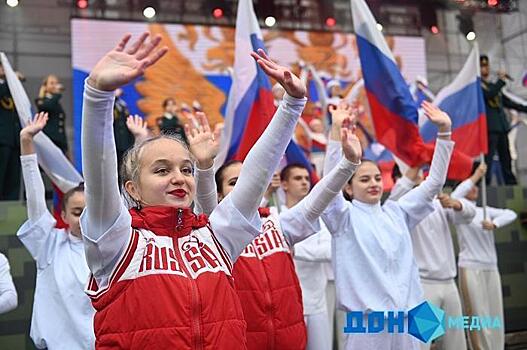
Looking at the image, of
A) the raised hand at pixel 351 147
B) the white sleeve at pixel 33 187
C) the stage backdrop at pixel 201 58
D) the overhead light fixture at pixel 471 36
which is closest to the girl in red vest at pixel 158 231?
the raised hand at pixel 351 147

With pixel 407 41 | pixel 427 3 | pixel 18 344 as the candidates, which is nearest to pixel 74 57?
pixel 18 344

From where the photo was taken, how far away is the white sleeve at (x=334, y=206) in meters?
3.34

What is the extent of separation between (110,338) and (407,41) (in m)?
9.77

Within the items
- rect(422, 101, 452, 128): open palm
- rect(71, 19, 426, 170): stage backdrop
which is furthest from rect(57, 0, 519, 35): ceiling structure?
rect(422, 101, 452, 128): open palm

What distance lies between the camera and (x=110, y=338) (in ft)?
5.86

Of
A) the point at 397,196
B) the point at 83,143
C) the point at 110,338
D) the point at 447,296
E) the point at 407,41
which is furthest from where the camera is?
the point at 407,41

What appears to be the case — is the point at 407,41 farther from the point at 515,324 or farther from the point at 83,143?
the point at 83,143

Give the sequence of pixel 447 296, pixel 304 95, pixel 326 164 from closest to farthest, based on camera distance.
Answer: pixel 304 95 < pixel 326 164 < pixel 447 296

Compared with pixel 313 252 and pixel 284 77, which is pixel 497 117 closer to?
pixel 313 252

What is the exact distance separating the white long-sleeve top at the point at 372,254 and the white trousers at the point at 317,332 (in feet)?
1.89

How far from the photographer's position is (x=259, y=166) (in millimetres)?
1955

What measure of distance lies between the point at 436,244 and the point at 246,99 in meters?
1.86

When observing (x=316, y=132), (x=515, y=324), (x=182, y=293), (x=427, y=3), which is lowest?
(x=515, y=324)

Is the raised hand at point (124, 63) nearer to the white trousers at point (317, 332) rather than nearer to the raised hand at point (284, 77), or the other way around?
the raised hand at point (284, 77)
